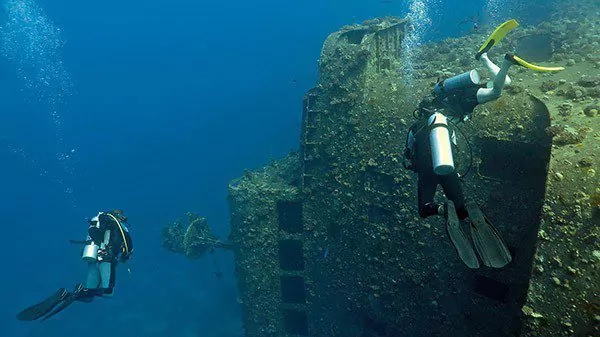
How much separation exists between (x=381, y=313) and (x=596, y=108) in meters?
6.94

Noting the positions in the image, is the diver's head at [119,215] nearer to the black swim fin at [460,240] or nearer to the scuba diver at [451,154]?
the scuba diver at [451,154]

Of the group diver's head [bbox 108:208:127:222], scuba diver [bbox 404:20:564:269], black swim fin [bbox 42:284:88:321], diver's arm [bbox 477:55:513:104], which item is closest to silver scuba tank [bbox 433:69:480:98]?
scuba diver [bbox 404:20:564:269]

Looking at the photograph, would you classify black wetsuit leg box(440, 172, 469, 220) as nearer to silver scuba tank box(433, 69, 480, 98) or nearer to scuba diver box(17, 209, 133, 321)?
silver scuba tank box(433, 69, 480, 98)

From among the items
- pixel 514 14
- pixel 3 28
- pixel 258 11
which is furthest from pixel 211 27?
pixel 514 14

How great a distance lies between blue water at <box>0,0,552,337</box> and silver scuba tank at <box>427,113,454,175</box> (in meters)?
24.7

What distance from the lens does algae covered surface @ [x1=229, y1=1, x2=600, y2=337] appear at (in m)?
5.68

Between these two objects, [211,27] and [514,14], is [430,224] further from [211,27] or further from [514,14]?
[211,27]

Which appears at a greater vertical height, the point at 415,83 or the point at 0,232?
the point at 0,232

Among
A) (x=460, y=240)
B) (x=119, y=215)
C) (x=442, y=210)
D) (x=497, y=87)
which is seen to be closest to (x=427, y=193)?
(x=442, y=210)

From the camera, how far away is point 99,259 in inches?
401

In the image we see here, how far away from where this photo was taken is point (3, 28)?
123m

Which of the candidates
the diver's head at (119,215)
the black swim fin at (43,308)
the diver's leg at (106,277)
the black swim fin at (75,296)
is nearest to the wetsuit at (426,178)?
the diver's head at (119,215)

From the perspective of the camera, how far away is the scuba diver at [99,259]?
10.1 metres

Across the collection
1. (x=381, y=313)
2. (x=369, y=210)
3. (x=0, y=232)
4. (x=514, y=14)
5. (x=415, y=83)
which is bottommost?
(x=381, y=313)
